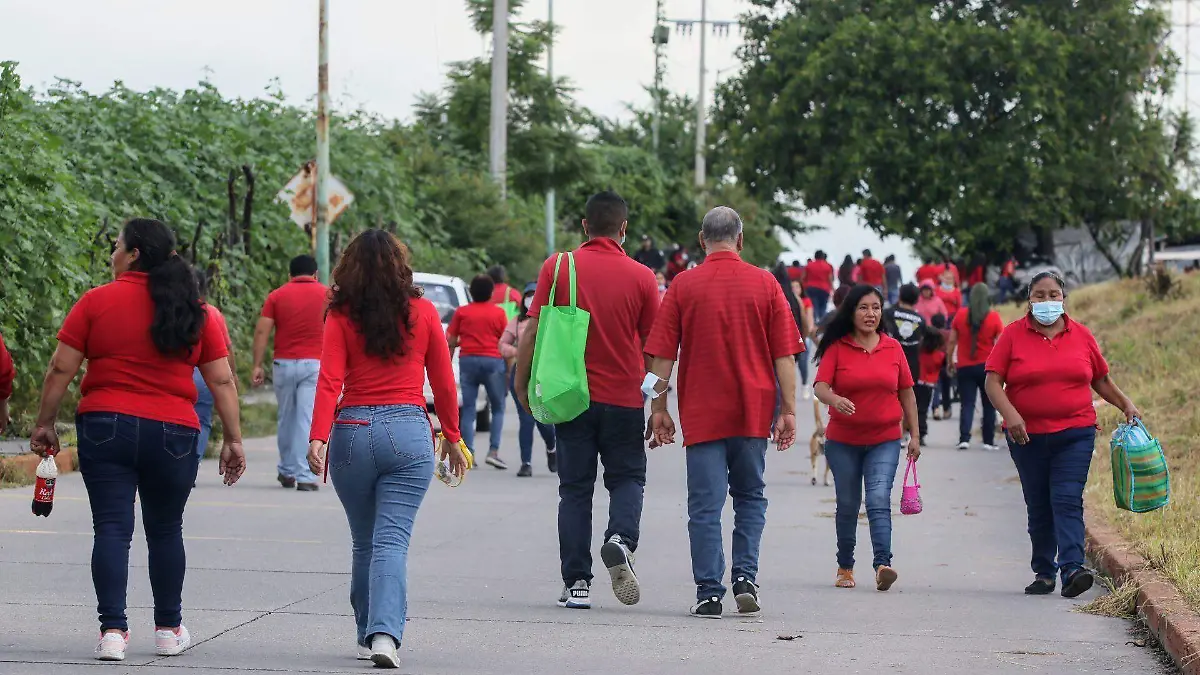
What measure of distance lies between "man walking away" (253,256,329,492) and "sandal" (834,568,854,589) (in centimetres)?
571

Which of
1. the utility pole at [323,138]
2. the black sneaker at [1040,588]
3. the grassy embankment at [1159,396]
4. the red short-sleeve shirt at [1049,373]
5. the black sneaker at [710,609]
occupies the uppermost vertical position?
the utility pole at [323,138]

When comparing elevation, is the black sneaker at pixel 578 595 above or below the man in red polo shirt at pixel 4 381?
below

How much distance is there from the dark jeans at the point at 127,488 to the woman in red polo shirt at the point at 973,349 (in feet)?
41.4

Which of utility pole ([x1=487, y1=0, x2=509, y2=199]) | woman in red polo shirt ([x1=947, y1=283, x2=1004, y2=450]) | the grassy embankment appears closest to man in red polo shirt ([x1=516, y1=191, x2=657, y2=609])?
the grassy embankment

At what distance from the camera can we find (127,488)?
293 inches

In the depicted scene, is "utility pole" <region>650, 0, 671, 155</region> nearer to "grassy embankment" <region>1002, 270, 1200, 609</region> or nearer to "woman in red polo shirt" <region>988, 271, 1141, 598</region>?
"grassy embankment" <region>1002, 270, 1200, 609</region>

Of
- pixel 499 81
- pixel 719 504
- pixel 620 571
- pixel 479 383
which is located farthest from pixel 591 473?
pixel 499 81

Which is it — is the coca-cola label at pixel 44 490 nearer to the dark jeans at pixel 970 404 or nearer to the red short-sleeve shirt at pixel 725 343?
the red short-sleeve shirt at pixel 725 343

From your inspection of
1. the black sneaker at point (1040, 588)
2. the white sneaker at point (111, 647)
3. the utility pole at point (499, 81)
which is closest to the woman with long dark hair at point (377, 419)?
the white sneaker at point (111, 647)

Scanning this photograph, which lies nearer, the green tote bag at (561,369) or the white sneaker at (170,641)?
the white sneaker at (170,641)

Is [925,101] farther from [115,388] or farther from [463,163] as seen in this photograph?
[115,388]

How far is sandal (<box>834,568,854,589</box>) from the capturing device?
10.3 meters

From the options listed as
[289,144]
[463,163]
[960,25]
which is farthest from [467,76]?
[960,25]

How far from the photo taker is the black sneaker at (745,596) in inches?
358
